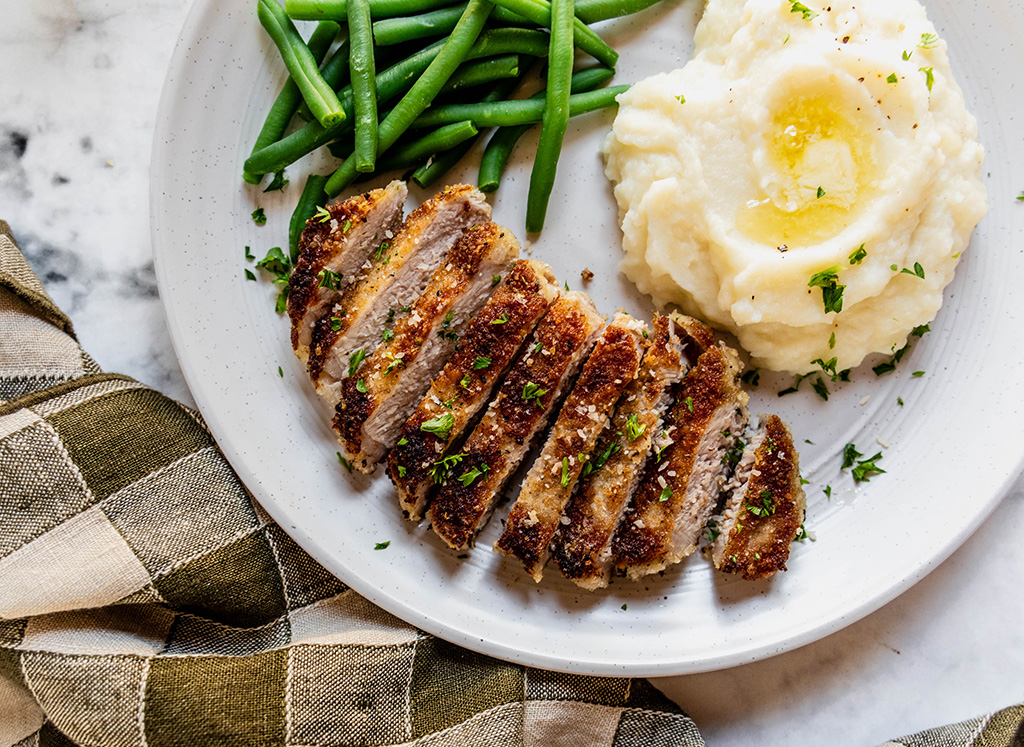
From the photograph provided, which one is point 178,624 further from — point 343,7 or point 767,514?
point 343,7

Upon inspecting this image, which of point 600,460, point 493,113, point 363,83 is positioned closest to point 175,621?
point 600,460

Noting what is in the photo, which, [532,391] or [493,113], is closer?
[532,391]

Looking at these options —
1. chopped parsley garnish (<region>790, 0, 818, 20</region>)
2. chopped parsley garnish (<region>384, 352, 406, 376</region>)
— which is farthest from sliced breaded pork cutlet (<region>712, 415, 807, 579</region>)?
chopped parsley garnish (<region>790, 0, 818, 20</region>)

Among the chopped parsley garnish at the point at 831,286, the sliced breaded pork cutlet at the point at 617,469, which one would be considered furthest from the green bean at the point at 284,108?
the chopped parsley garnish at the point at 831,286

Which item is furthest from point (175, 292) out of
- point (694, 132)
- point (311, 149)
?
point (694, 132)

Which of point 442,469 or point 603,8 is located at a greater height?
point 603,8

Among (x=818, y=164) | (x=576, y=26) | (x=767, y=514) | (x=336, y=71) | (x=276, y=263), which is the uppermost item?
(x=576, y=26)
